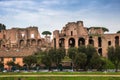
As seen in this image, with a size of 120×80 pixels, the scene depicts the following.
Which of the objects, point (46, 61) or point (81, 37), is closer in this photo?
point (46, 61)

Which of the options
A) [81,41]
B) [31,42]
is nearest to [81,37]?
[81,41]

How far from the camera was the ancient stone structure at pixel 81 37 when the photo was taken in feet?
312

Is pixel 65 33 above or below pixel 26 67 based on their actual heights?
above

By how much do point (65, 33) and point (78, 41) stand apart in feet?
17.5

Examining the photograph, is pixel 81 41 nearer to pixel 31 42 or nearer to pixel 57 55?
pixel 31 42

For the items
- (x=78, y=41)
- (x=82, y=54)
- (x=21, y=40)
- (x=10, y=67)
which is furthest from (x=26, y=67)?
(x=21, y=40)

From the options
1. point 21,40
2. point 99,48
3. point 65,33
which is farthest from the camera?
point 21,40

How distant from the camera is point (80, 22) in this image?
100938mm

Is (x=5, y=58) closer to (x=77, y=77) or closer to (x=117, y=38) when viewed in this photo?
(x=117, y=38)

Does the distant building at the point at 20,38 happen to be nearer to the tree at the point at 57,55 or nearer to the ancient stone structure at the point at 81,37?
the ancient stone structure at the point at 81,37

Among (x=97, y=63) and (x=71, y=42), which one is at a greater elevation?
(x=71, y=42)

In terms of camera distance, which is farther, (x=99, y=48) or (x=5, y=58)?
(x=99, y=48)

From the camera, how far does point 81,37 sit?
9931cm

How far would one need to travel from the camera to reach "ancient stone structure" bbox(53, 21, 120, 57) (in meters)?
95.0
